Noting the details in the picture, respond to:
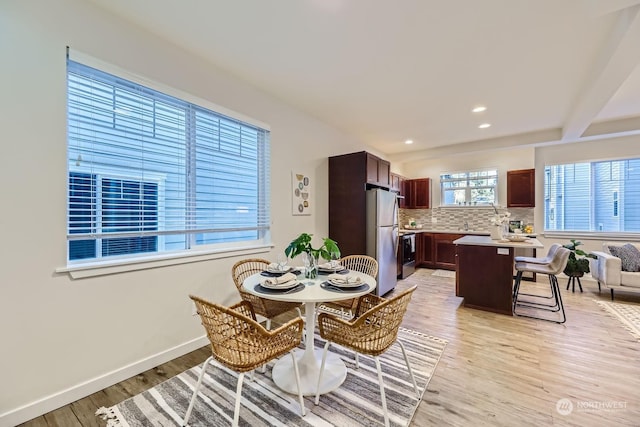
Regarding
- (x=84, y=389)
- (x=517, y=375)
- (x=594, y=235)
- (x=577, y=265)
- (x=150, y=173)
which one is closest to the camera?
(x=84, y=389)

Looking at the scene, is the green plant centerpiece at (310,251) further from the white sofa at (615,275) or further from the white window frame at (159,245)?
the white sofa at (615,275)

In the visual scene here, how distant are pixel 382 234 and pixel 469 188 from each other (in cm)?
354

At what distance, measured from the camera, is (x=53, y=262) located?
66.3 inches

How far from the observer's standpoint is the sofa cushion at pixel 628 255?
12.1ft

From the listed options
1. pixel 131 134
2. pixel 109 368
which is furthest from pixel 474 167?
pixel 109 368

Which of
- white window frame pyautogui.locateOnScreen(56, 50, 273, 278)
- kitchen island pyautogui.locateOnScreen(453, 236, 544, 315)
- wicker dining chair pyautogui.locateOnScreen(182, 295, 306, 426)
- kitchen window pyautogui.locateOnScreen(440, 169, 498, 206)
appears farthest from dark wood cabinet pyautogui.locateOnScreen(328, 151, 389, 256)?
kitchen window pyautogui.locateOnScreen(440, 169, 498, 206)

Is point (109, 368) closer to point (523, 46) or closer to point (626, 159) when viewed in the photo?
point (523, 46)

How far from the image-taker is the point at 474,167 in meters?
6.04

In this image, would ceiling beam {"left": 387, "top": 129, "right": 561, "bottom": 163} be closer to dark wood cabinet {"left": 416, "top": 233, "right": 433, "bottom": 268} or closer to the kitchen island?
dark wood cabinet {"left": 416, "top": 233, "right": 433, "bottom": 268}

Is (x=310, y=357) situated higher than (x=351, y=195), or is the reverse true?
(x=351, y=195)

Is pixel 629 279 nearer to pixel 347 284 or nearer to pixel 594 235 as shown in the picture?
pixel 594 235

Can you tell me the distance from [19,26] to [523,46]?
11.7 feet

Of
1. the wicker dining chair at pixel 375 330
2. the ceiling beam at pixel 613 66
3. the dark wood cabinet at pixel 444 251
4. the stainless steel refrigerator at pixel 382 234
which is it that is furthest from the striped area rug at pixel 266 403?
the dark wood cabinet at pixel 444 251

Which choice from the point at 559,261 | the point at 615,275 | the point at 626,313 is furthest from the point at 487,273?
the point at 615,275
